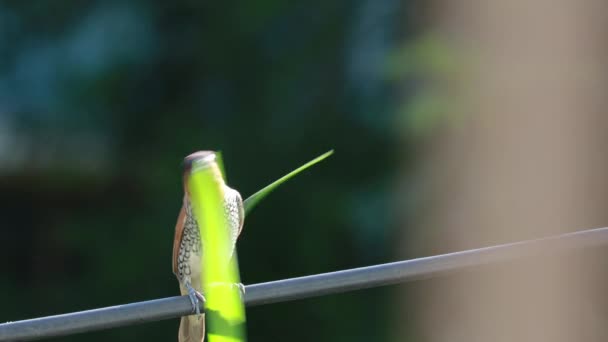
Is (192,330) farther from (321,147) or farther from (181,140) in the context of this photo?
(181,140)

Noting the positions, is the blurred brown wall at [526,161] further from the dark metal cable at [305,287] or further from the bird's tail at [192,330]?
the dark metal cable at [305,287]

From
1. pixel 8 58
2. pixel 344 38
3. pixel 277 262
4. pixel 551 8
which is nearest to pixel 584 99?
pixel 551 8

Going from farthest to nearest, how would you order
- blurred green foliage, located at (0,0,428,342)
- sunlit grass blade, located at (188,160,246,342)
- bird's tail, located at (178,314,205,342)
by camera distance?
blurred green foliage, located at (0,0,428,342) < bird's tail, located at (178,314,205,342) < sunlit grass blade, located at (188,160,246,342)

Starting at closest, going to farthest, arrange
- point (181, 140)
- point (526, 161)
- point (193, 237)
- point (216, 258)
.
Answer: point (216, 258) → point (193, 237) → point (526, 161) → point (181, 140)

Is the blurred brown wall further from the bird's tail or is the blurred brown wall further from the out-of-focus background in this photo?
the bird's tail

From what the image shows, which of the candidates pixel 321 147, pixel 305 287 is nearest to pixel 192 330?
pixel 305 287

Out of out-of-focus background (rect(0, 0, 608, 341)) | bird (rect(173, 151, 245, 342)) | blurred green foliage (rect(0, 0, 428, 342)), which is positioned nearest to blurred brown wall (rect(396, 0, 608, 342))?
out-of-focus background (rect(0, 0, 608, 341))
